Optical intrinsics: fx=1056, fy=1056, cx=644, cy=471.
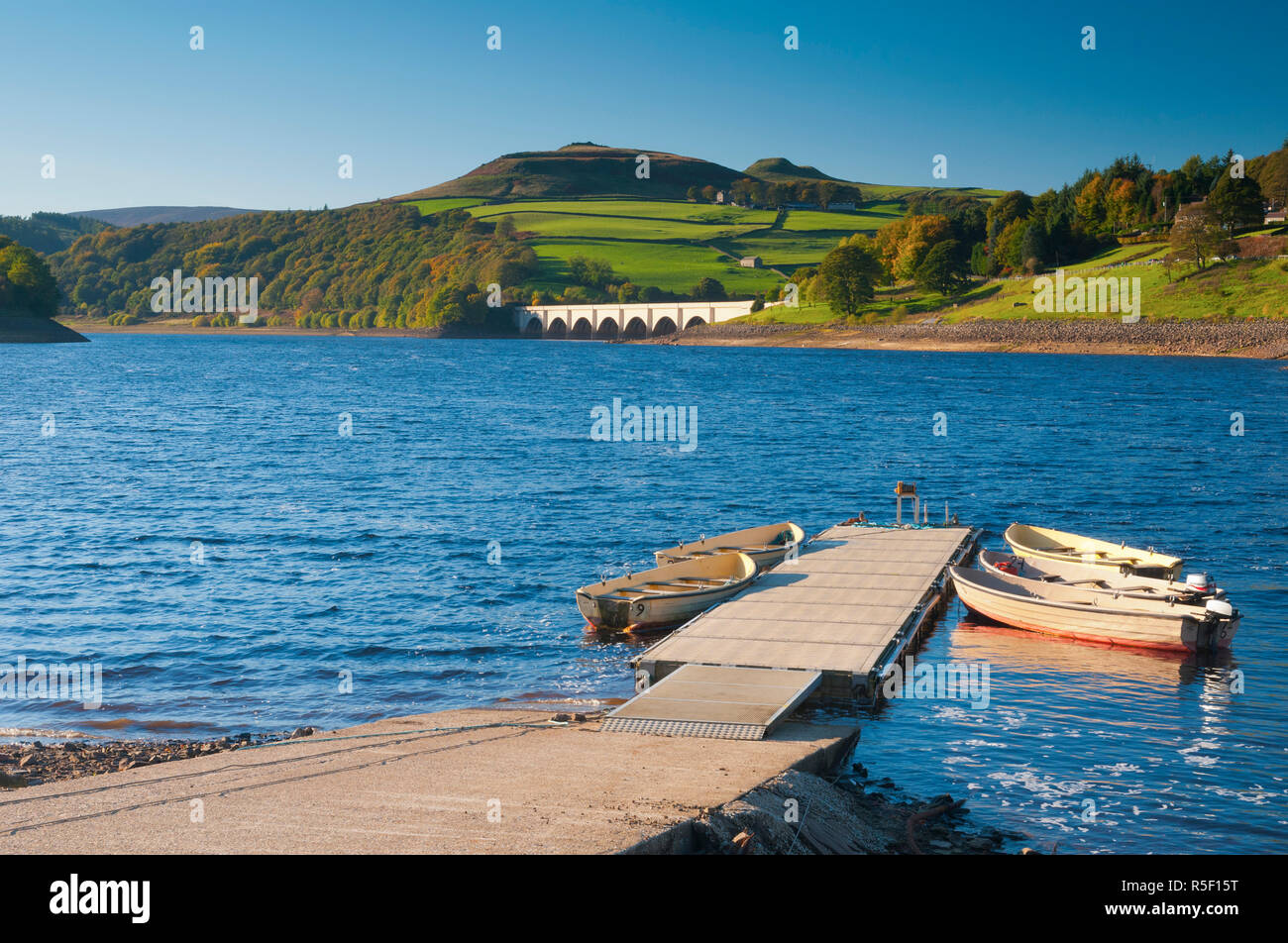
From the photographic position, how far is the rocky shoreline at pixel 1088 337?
457ft

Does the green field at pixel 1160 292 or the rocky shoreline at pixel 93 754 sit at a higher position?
the green field at pixel 1160 292

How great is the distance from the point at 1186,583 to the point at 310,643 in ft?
77.1

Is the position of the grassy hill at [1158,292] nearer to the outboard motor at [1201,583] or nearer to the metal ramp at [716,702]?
the outboard motor at [1201,583]

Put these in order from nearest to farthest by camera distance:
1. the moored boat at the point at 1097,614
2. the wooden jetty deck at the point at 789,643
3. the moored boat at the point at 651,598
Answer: the wooden jetty deck at the point at 789,643 → the moored boat at the point at 1097,614 → the moored boat at the point at 651,598

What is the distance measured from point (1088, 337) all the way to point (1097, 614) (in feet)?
477

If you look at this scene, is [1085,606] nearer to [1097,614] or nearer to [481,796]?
[1097,614]

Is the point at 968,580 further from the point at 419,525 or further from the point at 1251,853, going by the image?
the point at 419,525

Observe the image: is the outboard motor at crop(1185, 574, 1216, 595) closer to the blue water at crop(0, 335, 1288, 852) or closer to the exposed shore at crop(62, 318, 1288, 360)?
the blue water at crop(0, 335, 1288, 852)

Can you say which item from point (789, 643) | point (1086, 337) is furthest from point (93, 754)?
point (1086, 337)

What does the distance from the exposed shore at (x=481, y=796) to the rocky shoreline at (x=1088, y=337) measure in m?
143

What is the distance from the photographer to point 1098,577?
1233 inches

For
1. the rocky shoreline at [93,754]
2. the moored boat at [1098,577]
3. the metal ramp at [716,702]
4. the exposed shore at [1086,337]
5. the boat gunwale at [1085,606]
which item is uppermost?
the exposed shore at [1086,337]

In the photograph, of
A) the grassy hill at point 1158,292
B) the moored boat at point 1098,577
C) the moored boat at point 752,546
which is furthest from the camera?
the grassy hill at point 1158,292

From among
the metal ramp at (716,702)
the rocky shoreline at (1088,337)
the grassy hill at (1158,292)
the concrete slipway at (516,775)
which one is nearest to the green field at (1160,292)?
the grassy hill at (1158,292)
